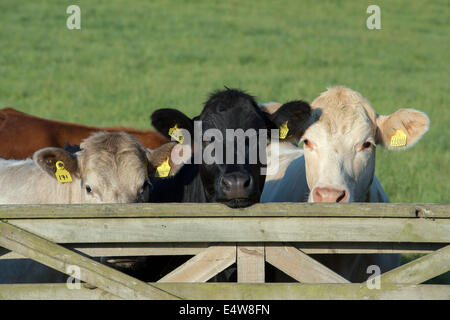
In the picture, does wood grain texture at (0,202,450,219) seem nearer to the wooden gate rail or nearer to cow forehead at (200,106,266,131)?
the wooden gate rail

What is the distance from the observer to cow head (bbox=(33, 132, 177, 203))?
177 inches

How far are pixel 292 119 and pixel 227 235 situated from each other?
1.56 metres

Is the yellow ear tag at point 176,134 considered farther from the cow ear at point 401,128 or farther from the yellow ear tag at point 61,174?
the cow ear at point 401,128

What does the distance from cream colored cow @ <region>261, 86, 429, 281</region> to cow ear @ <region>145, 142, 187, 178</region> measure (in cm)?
90

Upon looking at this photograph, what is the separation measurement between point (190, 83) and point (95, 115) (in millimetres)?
3527

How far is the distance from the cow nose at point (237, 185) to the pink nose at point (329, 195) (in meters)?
0.49

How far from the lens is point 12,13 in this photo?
21922 mm

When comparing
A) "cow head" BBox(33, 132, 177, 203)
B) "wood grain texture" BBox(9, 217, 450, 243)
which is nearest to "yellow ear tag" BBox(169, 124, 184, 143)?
"cow head" BBox(33, 132, 177, 203)

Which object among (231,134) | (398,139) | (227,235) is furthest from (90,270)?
(398,139)

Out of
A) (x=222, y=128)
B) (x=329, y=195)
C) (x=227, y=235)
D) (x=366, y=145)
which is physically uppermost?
(x=222, y=128)

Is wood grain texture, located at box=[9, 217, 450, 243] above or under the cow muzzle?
under

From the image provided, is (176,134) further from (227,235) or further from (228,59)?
(228,59)

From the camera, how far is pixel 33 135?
7.13 m

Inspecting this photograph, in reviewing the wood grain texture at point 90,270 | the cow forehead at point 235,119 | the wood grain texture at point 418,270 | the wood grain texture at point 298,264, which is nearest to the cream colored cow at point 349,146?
the cow forehead at point 235,119
